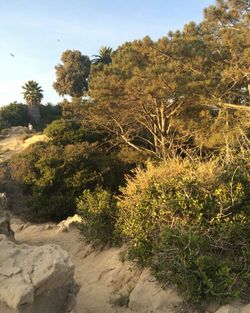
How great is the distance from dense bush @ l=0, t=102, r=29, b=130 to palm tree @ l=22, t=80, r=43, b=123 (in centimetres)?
85

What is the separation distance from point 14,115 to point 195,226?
145ft

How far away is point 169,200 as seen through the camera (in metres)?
8.49

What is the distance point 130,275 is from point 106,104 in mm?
12606

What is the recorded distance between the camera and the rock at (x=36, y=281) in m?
6.04

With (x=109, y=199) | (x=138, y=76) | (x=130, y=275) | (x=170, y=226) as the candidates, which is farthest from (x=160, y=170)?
(x=138, y=76)

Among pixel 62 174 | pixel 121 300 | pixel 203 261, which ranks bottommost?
pixel 121 300

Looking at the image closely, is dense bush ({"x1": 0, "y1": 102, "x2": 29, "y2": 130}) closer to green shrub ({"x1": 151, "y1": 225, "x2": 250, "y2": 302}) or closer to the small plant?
the small plant

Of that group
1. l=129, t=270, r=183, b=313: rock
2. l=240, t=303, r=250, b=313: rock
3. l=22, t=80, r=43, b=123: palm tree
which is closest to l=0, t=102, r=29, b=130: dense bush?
l=22, t=80, r=43, b=123: palm tree

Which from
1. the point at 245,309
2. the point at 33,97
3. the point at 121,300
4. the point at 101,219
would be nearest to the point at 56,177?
the point at 101,219

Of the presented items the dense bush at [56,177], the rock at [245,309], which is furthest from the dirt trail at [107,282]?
the dense bush at [56,177]

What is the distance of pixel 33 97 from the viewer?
164ft

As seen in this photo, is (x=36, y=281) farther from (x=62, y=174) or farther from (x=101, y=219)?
(x=62, y=174)

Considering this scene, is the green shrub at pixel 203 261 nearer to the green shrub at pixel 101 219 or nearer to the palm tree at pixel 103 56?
the green shrub at pixel 101 219

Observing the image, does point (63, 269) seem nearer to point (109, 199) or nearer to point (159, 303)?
point (159, 303)
